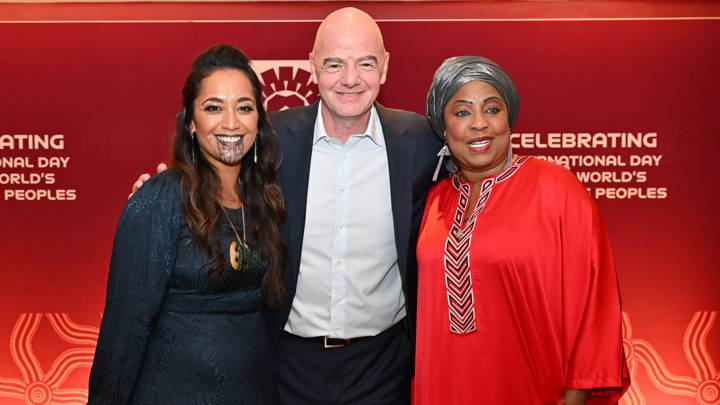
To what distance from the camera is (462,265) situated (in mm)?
2434

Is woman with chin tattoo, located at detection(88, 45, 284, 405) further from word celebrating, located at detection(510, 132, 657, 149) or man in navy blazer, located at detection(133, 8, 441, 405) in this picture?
word celebrating, located at detection(510, 132, 657, 149)

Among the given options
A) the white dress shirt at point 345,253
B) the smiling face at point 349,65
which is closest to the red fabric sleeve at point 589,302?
the white dress shirt at point 345,253

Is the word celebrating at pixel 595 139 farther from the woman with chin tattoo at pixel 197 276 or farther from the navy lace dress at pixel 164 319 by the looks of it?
the navy lace dress at pixel 164 319

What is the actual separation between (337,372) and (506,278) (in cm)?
77

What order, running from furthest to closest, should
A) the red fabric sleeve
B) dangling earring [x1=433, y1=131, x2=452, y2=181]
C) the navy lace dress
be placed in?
dangling earring [x1=433, y1=131, x2=452, y2=181]
the red fabric sleeve
the navy lace dress

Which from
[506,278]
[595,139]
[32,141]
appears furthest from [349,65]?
[32,141]

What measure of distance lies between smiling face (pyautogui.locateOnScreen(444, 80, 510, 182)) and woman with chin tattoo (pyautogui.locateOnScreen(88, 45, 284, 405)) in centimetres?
64

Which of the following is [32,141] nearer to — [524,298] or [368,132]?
[368,132]

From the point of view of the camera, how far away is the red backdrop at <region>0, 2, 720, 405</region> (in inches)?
156

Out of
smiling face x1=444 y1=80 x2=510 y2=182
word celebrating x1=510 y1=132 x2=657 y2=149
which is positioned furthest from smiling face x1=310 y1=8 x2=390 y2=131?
word celebrating x1=510 y1=132 x2=657 y2=149

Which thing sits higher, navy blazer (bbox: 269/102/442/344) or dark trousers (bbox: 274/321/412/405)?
navy blazer (bbox: 269/102/442/344)

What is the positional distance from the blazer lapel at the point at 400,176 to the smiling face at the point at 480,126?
1.09 ft

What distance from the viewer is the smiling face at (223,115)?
236 cm

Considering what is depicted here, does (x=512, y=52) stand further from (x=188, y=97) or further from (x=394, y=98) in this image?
(x=188, y=97)
